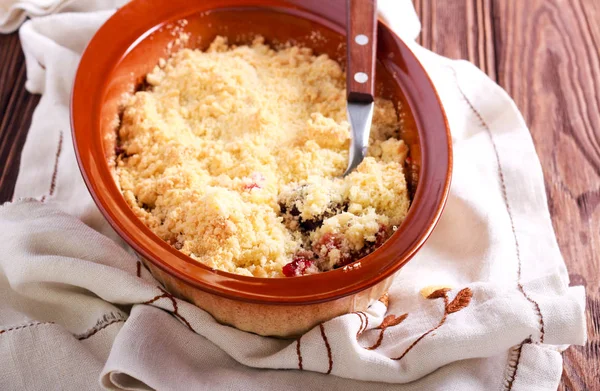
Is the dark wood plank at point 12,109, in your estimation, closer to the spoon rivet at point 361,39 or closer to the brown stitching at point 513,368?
the spoon rivet at point 361,39

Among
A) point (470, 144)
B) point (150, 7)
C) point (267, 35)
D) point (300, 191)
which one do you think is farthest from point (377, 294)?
point (150, 7)

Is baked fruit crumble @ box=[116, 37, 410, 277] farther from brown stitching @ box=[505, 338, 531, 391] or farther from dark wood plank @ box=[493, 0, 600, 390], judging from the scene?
dark wood plank @ box=[493, 0, 600, 390]

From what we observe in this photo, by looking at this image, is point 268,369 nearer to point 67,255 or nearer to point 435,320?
point 435,320

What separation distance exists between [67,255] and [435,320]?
784 millimetres

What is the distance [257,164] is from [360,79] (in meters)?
0.29

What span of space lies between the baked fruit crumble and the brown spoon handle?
0.27 ft

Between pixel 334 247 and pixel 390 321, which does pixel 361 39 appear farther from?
pixel 390 321

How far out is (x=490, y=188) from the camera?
5.61ft

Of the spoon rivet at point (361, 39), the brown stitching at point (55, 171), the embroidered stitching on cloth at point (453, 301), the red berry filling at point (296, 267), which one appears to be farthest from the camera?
the brown stitching at point (55, 171)

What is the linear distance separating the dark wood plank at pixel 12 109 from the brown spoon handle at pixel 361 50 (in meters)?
0.88

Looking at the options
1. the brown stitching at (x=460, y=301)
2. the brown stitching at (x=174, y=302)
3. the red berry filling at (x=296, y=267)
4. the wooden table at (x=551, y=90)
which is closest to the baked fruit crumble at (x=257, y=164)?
the red berry filling at (x=296, y=267)

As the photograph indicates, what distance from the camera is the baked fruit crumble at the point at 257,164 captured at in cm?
137

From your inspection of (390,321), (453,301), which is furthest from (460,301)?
(390,321)

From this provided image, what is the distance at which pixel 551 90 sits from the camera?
198 centimetres
